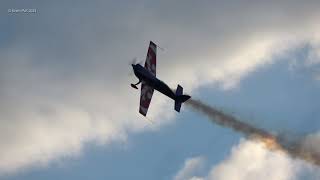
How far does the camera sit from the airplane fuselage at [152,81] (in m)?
150

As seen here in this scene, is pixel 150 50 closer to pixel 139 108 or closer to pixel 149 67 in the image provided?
pixel 149 67

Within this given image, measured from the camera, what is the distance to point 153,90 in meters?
152

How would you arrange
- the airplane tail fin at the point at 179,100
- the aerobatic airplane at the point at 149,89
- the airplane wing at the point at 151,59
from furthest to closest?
the airplane wing at the point at 151,59 → the aerobatic airplane at the point at 149,89 → the airplane tail fin at the point at 179,100

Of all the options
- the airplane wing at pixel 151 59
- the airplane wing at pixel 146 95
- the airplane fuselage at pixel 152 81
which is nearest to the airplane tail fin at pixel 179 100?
the airplane fuselage at pixel 152 81

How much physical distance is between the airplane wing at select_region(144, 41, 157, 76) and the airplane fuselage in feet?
19.2

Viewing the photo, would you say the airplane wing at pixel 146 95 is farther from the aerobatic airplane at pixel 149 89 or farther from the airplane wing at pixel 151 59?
the airplane wing at pixel 151 59

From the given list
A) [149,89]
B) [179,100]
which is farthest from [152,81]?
[179,100]

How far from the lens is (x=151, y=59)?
525 feet

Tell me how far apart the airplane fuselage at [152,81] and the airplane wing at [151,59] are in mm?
5847

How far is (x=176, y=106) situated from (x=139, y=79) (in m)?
8.27

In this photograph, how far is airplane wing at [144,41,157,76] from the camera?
15800 cm

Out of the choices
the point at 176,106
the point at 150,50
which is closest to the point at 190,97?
the point at 176,106

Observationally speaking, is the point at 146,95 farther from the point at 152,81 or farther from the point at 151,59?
the point at 151,59

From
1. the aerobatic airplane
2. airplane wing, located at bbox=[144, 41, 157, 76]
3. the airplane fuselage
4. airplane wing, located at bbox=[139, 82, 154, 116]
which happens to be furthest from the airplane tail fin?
airplane wing, located at bbox=[144, 41, 157, 76]
